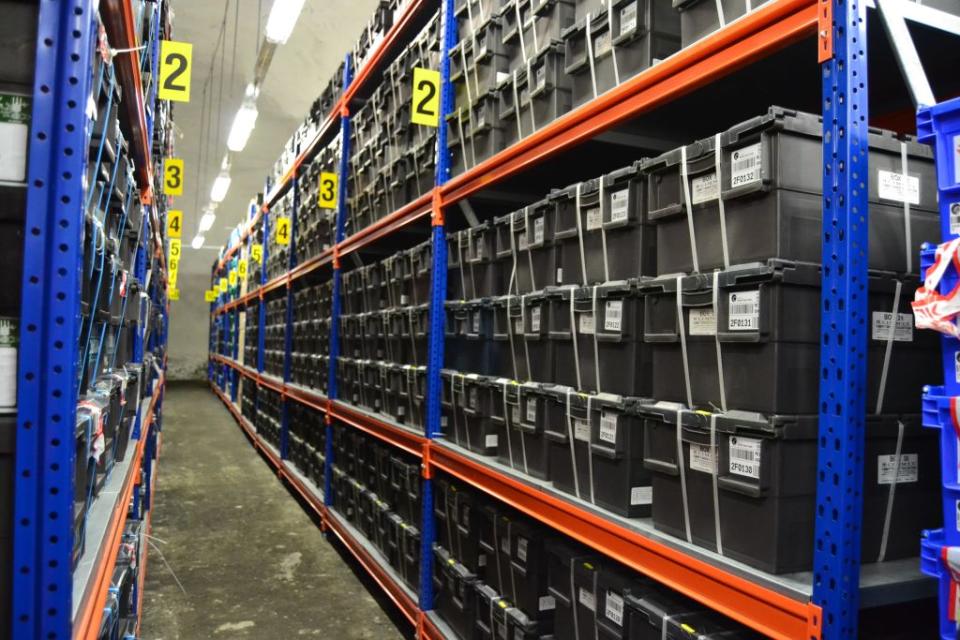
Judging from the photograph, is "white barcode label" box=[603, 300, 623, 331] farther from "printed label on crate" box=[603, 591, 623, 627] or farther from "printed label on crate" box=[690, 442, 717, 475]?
"printed label on crate" box=[603, 591, 623, 627]

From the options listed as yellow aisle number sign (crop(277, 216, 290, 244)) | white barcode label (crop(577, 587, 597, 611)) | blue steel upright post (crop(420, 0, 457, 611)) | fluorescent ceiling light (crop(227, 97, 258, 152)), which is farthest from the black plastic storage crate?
fluorescent ceiling light (crop(227, 97, 258, 152))

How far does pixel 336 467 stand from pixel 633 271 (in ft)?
11.6

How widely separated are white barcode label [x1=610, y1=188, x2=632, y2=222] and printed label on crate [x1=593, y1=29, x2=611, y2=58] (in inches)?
18.5

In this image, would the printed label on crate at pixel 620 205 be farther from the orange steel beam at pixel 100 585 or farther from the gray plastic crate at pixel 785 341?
the orange steel beam at pixel 100 585

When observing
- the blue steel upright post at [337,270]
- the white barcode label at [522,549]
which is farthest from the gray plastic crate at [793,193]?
the blue steel upright post at [337,270]

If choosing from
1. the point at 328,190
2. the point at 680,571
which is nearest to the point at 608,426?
the point at 680,571

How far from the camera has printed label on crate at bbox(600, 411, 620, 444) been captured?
5.88ft

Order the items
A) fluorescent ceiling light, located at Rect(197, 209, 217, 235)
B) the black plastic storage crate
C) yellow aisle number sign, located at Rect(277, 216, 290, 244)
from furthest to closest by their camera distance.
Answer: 1. fluorescent ceiling light, located at Rect(197, 209, 217, 235)
2. yellow aisle number sign, located at Rect(277, 216, 290, 244)
3. the black plastic storage crate

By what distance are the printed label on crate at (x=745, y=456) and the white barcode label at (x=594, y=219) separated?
75cm

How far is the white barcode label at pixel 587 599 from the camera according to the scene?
1872mm

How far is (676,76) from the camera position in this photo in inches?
64.7

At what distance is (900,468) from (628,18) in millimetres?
1302

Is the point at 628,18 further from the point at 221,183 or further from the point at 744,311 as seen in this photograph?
the point at 221,183

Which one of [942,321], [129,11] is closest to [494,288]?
[129,11]
